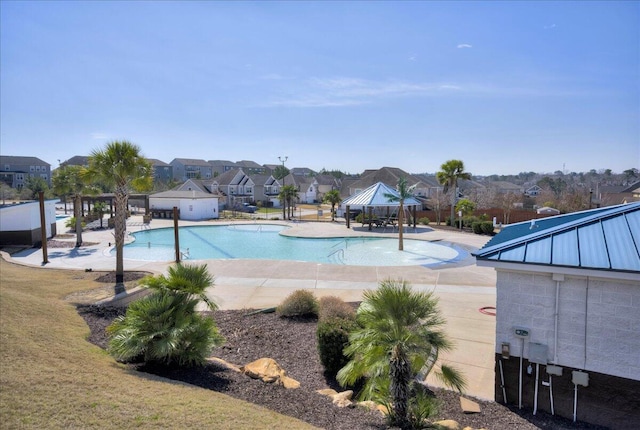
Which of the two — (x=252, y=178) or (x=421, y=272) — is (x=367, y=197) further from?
(x=252, y=178)

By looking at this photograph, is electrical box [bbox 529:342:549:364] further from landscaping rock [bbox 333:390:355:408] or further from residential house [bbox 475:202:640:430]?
landscaping rock [bbox 333:390:355:408]

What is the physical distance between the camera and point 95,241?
2531 centimetres

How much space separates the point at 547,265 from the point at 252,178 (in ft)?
214

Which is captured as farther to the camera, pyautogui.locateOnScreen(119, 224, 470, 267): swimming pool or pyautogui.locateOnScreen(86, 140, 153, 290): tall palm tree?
pyautogui.locateOnScreen(119, 224, 470, 267): swimming pool

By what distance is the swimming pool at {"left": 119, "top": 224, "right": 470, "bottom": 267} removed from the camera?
2097 cm

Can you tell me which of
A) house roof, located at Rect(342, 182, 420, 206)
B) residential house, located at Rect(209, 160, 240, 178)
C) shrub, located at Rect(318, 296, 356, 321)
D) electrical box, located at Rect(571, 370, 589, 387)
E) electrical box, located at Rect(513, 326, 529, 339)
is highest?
residential house, located at Rect(209, 160, 240, 178)

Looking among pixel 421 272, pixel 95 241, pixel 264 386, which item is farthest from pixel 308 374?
pixel 95 241

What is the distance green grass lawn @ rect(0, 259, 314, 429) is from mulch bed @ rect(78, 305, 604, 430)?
0.48 metres

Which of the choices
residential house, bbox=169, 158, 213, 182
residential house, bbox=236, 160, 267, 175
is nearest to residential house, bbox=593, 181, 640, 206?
residential house, bbox=169, 158, 213, 182

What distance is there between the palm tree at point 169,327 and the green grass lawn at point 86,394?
0.44 metres

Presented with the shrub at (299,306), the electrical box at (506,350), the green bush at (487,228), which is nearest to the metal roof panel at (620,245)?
the electrical box at (506,350)

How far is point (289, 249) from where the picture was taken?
2522 centimetres

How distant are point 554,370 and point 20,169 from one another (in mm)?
99301

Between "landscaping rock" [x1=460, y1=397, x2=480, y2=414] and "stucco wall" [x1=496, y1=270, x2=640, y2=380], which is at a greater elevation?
"stucco wall" [x1=496, y1=270, x2=640, y2=380]
